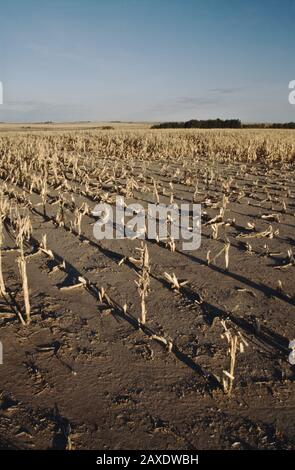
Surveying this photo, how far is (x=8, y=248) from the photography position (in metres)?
5.43

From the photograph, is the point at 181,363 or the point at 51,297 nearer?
the point at 181,363

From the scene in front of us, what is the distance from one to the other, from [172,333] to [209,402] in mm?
→ 862

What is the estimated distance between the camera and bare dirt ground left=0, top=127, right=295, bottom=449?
2453 millimetres

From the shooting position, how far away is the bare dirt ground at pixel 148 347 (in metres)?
2.45

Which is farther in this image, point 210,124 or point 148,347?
point 210,124

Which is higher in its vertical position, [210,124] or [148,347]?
[210,124]

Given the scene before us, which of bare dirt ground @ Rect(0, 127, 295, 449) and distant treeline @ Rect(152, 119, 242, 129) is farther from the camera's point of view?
distant treeline @ Rect(152, 119, 242, 129)

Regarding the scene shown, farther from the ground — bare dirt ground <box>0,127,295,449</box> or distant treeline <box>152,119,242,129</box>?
distant treeline <box>152,119,242,129</box>

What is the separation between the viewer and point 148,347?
324 centimetres

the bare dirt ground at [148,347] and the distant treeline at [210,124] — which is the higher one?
the distant treeline at [210,124]

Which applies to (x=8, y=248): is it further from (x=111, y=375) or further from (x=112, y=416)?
(x=112, y=416)

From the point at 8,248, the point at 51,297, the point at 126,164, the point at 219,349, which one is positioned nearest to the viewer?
the point at 219,349
